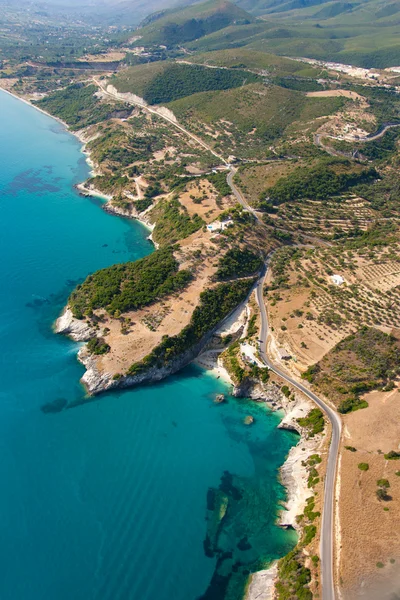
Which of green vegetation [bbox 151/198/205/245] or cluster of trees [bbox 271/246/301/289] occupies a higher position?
green vegetation [bbox 151/198/205/245]

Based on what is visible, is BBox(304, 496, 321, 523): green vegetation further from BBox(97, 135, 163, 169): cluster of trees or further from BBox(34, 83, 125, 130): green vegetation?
BBox(34, 83, 125, 130): green vegetation

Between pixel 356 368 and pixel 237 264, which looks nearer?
pixel 356 368

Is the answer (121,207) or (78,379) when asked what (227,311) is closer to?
(78,379)

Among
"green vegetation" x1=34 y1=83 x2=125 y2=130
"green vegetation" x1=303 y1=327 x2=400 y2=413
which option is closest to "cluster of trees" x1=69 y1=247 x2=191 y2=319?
"green vegetation" x1=303 y1=327 x2=400 y2=413

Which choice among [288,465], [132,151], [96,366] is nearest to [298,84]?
[132,151]

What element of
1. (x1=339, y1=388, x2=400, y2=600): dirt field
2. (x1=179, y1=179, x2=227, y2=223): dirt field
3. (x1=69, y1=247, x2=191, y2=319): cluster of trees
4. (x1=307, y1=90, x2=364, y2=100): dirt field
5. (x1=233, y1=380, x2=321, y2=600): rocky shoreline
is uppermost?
(x1=307, y1=90, x2=364, y2=100): dirt field

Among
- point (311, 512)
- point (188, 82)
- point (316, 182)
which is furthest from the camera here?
point (188, 82)

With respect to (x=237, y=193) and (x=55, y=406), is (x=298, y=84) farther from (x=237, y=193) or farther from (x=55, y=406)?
(x=55, y=406)
